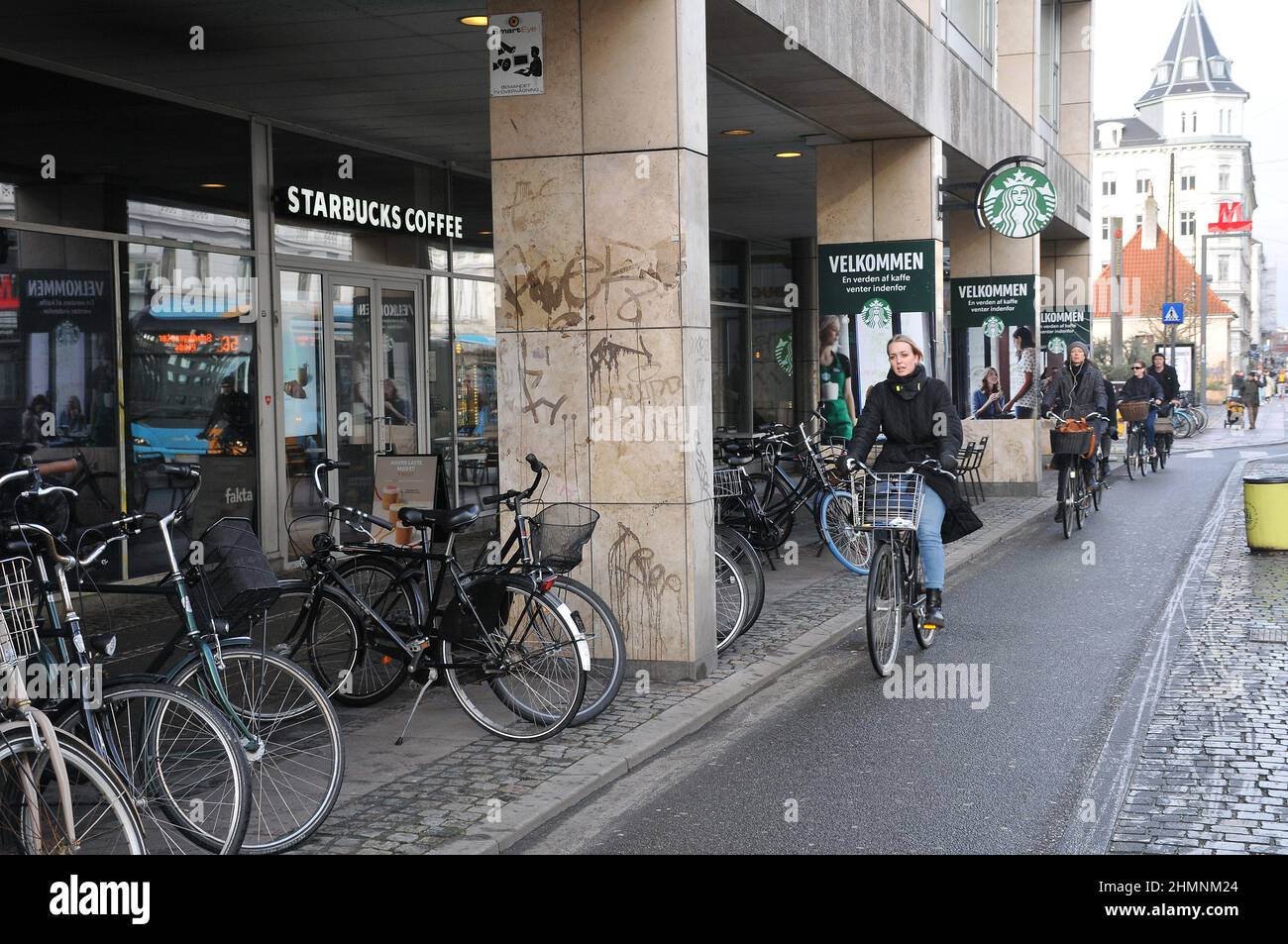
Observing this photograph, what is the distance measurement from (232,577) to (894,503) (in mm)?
4368

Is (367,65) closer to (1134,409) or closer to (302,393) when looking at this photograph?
(302,393)

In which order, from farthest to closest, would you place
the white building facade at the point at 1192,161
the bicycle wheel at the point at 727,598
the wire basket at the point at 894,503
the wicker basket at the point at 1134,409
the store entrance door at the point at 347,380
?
the white building facade at the point at 1192,161
the wicker basket at the point at 1134,409
the store entrance door at the point at 347,380
the bicycle wheel at the point at 727,598
the wire basket at the point at 894,503

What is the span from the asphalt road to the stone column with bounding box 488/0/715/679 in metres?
1.03

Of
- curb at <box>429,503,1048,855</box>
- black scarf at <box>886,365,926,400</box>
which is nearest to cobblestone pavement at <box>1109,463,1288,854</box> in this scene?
curb at <box>429,503,1048,855</box>

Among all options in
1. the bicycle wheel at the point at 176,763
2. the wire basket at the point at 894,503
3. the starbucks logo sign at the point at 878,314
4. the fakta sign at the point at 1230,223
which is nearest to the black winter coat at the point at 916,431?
the wire basket at the point at 894,503

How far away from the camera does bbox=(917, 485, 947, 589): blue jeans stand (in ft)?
28.3

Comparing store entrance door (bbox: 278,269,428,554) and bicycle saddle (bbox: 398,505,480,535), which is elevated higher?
store entrance door (bbox: 278,269,428,554)

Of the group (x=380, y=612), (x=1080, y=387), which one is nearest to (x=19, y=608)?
(x=380, y=612)

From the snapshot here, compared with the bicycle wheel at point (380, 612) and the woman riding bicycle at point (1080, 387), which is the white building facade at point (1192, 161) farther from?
the bicycle wheel at point (380, 612)

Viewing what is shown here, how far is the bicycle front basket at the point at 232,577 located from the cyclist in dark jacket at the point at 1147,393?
2016cm

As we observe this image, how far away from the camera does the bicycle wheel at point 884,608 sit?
8.04 m

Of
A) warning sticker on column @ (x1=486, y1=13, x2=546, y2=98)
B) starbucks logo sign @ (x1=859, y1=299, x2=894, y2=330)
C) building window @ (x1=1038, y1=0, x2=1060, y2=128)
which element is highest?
building window @ (x1=1038, y1=0, x2=1060, y2=128)

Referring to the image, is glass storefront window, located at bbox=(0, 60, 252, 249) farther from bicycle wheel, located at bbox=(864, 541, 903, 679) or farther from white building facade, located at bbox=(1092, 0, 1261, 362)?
white building facade, located at bbox=(1092, 0, 1261, 362)

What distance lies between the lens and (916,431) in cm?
877
